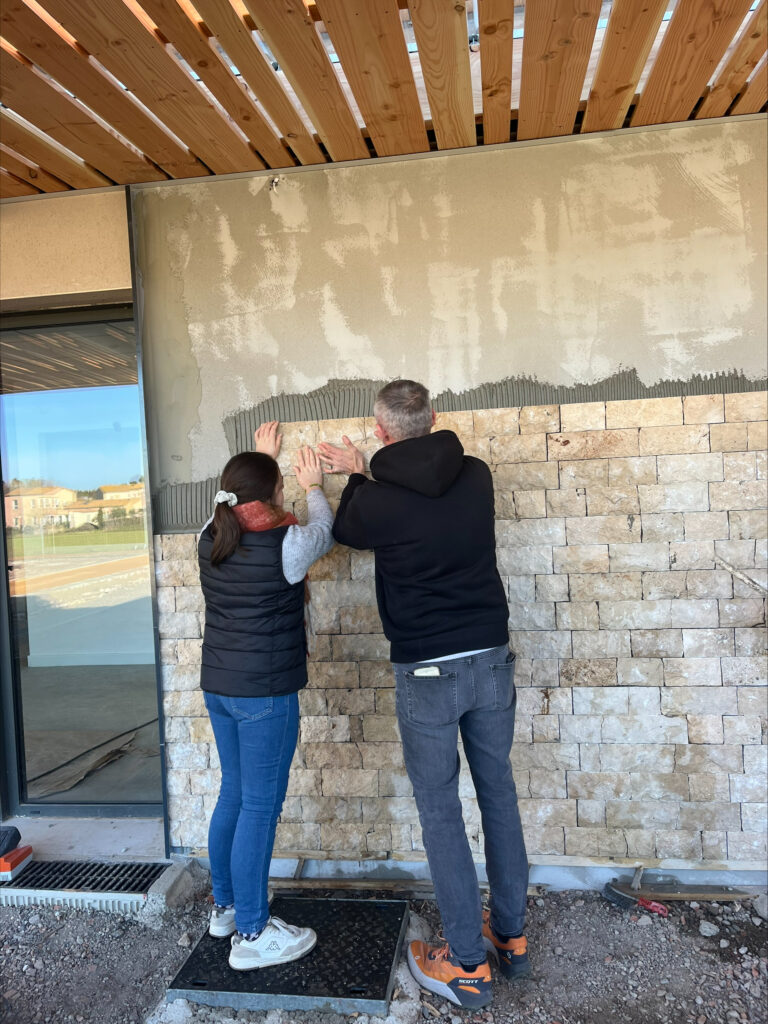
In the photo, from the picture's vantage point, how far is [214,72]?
2387 millimetres

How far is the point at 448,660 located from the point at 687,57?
2.38 m

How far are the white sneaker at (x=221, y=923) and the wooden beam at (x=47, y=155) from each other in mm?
3267

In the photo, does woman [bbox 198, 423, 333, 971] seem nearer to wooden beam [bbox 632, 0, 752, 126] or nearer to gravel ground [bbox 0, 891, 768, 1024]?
gravel ground [bbox 0, 891, 768, 1024]

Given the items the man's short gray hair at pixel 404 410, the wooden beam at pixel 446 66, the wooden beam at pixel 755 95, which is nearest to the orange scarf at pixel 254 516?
the man's short gray hair at pixel 404 410

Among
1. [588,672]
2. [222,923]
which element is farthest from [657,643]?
[222,923]

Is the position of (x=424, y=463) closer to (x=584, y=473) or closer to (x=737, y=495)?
Answer: (x=584, y=473)

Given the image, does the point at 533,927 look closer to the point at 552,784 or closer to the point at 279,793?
the point at 552,784

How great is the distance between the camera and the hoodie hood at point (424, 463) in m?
2.26

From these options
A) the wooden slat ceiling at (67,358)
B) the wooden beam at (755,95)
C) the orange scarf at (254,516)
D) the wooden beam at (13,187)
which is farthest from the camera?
the wooden slat ceiling at (67,358)

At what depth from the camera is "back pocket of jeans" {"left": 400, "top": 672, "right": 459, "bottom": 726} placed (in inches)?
90.7

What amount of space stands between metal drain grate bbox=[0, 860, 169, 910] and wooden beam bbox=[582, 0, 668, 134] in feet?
12.8

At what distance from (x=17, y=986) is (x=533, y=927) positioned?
207cm

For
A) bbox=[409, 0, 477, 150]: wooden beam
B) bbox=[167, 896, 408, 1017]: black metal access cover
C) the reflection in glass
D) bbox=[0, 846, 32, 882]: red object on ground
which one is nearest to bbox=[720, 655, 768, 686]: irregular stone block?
bbox=[167, 896, 408, 1017]: black metal access cover

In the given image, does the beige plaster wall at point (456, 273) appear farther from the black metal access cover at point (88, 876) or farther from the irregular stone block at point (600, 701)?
the black metal access cover at point (88, 876)
